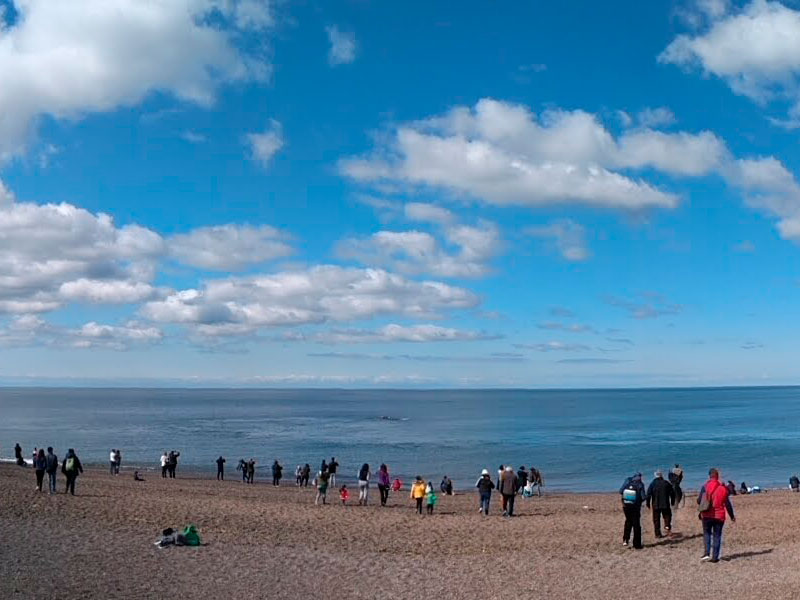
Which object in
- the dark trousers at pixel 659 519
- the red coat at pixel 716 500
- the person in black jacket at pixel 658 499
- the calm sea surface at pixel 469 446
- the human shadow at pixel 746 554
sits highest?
the red coat at pixel 716 500

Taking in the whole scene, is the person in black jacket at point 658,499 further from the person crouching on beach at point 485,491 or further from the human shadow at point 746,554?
the person crouching on beach at point 485,491

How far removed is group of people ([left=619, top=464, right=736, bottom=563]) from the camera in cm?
1421

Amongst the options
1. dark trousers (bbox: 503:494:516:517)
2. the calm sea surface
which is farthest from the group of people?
the calm sea surface

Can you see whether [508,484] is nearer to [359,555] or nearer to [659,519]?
[659,519]

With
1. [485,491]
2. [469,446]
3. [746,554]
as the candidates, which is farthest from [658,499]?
[469,446]

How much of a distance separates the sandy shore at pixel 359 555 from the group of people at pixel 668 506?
0.33m

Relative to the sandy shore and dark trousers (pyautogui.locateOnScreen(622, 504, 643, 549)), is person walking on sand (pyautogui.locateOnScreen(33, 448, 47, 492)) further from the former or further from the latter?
dark trousers (pyautogui.locateOnScreen(622, 504, 643, 549))

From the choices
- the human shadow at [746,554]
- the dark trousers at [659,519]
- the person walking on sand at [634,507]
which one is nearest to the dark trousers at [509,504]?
the dark trousers at [659,519]

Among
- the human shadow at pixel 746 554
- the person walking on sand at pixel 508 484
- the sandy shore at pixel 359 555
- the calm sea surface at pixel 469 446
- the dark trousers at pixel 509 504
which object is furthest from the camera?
the calm sea surface at pixel 469 446

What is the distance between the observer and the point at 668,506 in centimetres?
1734

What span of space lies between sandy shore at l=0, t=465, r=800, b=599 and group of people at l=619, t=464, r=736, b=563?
33cm

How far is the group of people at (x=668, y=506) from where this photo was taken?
559 inches

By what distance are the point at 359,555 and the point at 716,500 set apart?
21.9 feet

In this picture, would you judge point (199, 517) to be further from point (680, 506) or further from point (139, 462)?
point (139, 462)
